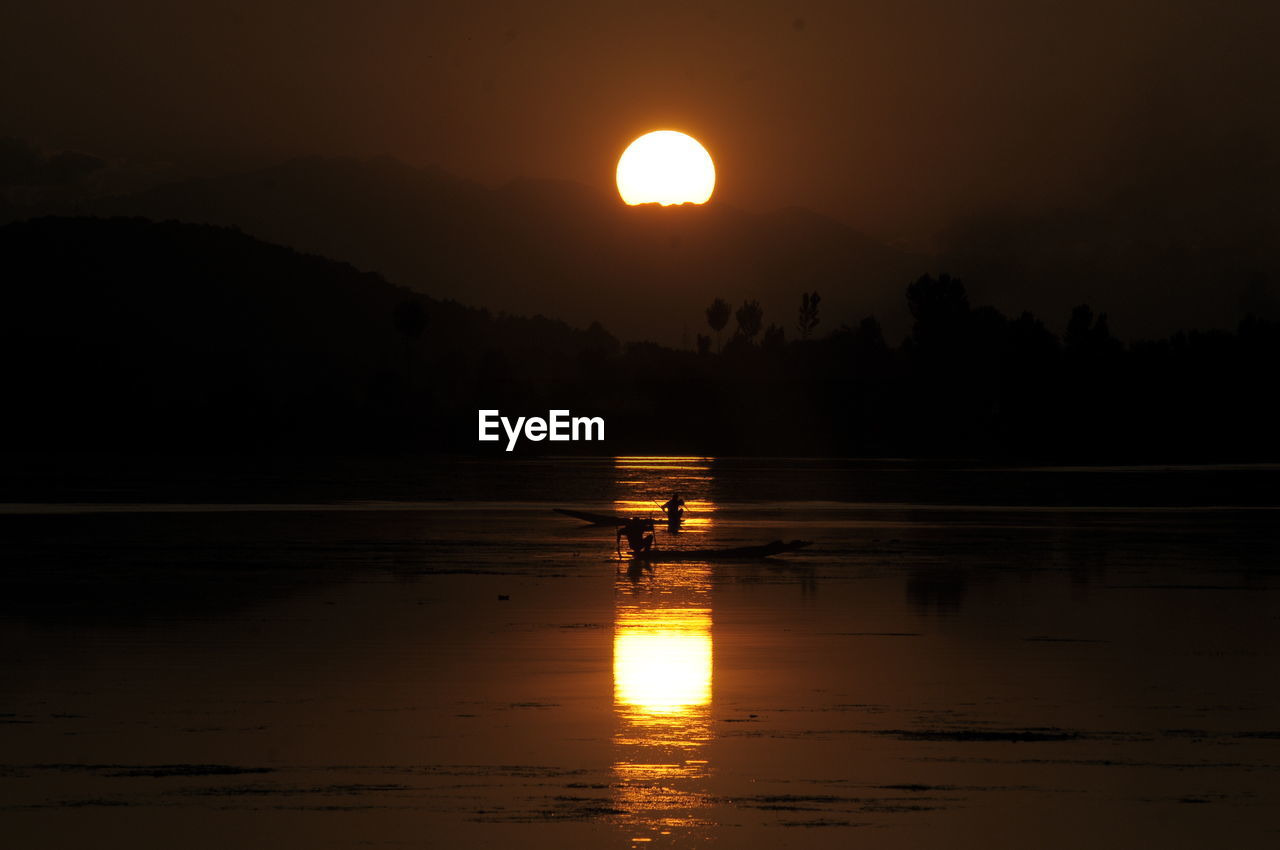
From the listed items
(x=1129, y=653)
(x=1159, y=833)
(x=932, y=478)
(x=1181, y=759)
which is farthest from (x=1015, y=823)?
(x=932, y=478)

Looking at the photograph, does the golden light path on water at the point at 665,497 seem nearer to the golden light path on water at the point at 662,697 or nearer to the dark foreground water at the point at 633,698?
the golden light path on water at the point at 662,697

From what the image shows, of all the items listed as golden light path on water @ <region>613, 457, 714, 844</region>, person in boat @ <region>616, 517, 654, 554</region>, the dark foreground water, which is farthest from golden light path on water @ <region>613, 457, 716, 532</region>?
the dark foreground water

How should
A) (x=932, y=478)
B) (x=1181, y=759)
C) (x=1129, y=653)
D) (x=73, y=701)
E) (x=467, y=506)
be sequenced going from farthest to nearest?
(x=932, y=478) < (x=467, y=506) < (x=1129, y=653) < (x=73, y=701) < (x=1181, y=759)

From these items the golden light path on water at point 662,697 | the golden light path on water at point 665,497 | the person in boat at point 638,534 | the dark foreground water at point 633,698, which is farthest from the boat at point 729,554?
the golden light path on water at point 665,497

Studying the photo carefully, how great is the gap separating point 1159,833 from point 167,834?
28.3 feet

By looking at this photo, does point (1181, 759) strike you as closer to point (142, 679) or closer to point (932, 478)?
point (142, 679)

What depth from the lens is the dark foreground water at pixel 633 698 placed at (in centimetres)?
1446

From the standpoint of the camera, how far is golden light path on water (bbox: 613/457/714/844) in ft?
48.5

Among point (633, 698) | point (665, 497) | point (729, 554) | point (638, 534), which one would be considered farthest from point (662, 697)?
point (665, 497)

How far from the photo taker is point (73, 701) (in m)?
20.2

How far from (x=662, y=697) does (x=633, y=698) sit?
384 millimetres

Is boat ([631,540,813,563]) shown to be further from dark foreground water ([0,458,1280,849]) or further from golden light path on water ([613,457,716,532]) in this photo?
golden light path on water ([613,457,716,532])

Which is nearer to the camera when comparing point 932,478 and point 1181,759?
point 1181,759

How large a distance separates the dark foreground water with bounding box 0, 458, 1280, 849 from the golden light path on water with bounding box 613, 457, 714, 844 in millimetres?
80
